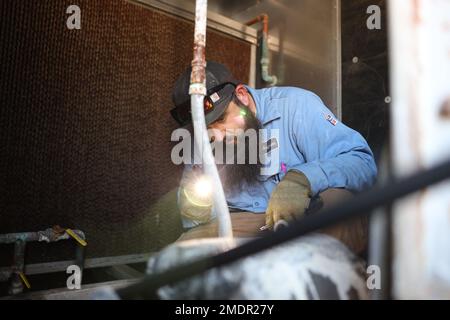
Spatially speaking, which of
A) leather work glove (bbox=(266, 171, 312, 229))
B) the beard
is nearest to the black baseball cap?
the beard

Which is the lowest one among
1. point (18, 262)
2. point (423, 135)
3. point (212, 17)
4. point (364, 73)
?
point (18, 262)

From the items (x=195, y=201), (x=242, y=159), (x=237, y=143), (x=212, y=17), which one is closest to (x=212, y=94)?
(x=237, y=143)

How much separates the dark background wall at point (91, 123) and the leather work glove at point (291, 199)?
30.9 inches

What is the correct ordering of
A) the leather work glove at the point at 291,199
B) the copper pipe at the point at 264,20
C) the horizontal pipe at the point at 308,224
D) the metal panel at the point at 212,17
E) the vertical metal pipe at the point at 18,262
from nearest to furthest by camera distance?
1. the horizontal pipe at the point at 308,224
2. the leather work glove at the point at 291,199
3. the vertical metal pipe at the point at 18,262
4. the metal panel at the point at 212,17
5. the copper pipe at the point at 264,20

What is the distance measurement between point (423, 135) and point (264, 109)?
116 cm

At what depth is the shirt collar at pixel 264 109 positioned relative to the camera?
1.51 meters

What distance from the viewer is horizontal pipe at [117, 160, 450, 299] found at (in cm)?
37

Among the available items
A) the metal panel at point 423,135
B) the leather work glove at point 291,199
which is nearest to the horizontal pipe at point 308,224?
the metal panel at point 423,135

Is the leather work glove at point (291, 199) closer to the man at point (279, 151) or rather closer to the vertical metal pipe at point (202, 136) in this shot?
the man at point (279, 151)

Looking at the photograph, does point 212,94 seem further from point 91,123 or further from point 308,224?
point 308,224

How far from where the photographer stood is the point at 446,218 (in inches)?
16.1

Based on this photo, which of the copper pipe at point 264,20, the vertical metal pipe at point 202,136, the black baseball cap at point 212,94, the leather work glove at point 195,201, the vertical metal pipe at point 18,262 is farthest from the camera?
the copper pipe at point 264,20

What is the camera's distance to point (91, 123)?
1.44m
